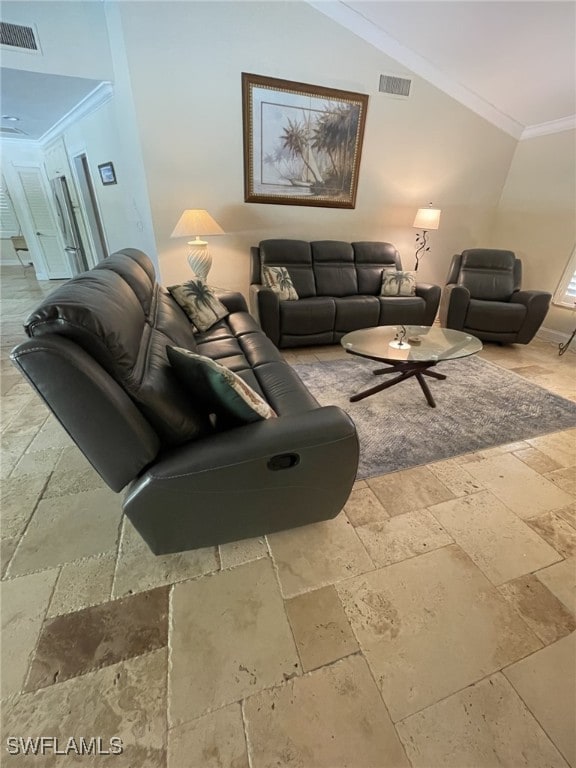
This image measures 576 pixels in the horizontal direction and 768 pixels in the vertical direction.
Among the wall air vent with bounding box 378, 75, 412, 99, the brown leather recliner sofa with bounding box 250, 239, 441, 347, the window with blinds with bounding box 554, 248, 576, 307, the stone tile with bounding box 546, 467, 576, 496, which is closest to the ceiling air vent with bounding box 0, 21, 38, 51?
the brown leather recliner sofa with bounding box 250, 239, 441, 347

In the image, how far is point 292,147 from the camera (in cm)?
333

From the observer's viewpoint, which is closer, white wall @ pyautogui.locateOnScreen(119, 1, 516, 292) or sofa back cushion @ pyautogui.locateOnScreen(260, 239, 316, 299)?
white wall @ pyautogui.locateOnScreen(119, 1, 516, 292)

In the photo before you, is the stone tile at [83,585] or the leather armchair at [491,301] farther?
the leather armchair at [491,301]

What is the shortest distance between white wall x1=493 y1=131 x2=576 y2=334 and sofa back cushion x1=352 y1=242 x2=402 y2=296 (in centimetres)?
175

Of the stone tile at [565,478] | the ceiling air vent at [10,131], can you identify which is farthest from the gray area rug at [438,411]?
the ceiling air vent at [10,131]

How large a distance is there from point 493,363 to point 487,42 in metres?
2.88

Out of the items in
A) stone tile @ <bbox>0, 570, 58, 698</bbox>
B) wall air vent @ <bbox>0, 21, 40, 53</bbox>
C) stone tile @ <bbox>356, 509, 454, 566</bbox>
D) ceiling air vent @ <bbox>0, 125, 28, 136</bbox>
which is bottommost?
stone tile @ <bbox>0, 570, 58, 698</bbox>

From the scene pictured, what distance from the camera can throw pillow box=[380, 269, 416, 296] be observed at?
359cm

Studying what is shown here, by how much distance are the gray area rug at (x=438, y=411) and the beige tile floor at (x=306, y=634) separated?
1.05 feet

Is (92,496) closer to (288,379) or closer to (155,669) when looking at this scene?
(155,669)

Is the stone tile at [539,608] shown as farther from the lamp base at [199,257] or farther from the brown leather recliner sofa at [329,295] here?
the lamp base at [199,257]

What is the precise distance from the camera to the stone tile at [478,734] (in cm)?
84

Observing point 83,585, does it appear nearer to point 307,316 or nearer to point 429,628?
point 429,628

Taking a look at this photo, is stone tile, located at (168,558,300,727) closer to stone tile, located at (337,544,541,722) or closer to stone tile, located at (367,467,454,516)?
stone tile, located at (337,544,541,722)
